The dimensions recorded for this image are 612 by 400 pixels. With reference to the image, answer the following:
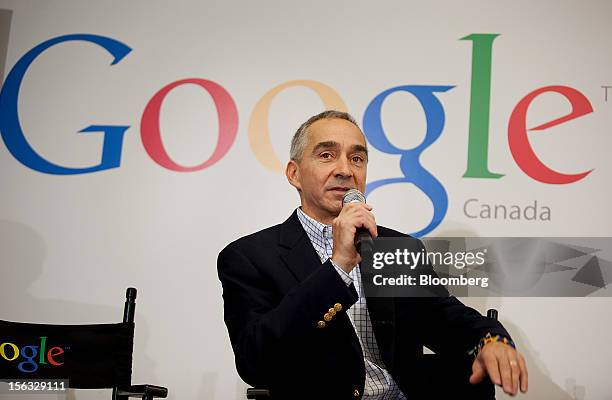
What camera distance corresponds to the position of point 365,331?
2.05 m

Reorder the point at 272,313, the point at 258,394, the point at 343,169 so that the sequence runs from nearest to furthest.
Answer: the point at 272,313 → the point at 343,169 → the point at 258,394

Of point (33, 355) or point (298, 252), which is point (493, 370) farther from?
point (33, 355)

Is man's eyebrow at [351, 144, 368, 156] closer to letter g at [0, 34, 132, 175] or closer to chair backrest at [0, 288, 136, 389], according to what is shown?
chair backrest at [0, 288, 136, 389]

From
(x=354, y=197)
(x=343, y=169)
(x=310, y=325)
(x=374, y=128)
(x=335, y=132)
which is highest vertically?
(x=374, y=128)

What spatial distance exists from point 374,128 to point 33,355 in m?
1.97

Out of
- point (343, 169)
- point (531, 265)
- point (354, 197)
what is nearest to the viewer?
point (354, 197)

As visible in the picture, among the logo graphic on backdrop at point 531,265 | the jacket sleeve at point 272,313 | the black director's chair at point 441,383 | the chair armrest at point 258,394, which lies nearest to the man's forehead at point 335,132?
the jacket sleeve at point 272,313

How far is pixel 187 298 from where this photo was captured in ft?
10.8

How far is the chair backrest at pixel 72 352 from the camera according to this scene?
2.75 meters

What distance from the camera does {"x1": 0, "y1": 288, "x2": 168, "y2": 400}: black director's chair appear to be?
2748mm

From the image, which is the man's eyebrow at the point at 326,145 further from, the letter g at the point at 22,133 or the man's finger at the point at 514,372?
the letter g at the point at 22,133

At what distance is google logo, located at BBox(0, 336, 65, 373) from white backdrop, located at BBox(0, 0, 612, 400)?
532mm

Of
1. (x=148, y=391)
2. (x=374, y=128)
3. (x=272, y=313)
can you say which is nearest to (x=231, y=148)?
(x=374, y=128)

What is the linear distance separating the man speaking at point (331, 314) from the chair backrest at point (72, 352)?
37.6 inches
